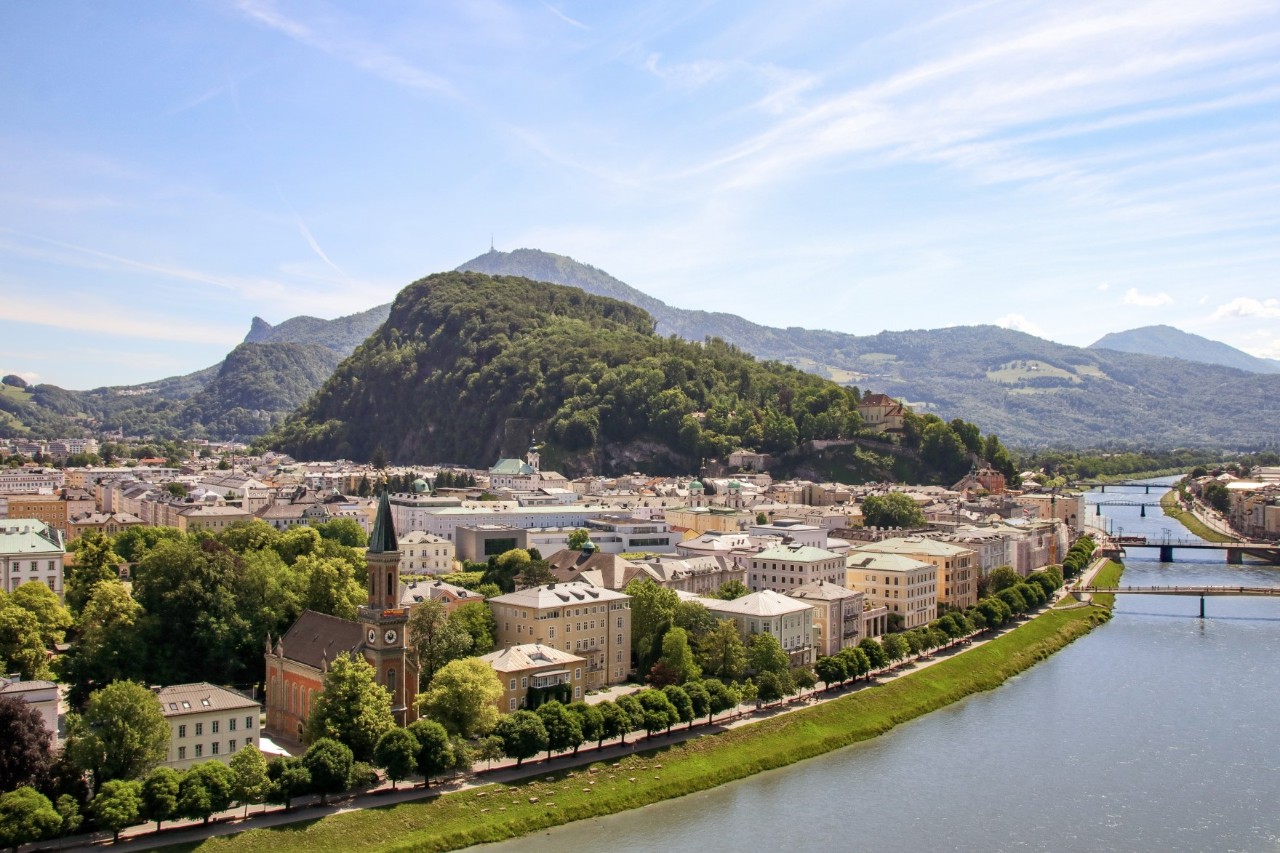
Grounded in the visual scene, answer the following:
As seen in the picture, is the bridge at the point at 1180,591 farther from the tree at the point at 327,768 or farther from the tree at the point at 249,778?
the tree at the point at 249,778

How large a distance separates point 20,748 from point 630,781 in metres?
16.0

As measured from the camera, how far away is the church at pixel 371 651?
3475cm

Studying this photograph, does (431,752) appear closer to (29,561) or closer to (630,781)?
(630,781)

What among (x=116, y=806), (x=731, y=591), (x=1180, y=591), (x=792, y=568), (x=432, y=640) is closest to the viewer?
(x=116, y=806)

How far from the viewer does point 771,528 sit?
71.0 m

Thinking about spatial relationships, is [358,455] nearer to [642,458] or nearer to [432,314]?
[432,314]

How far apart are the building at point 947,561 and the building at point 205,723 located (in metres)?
38.1

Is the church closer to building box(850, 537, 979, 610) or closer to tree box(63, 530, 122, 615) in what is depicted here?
tree box(63, 530, 122, 615)

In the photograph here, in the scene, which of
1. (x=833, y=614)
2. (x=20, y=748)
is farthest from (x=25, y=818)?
(x=833, y=614)

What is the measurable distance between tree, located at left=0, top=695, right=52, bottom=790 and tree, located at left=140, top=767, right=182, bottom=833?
101 inches

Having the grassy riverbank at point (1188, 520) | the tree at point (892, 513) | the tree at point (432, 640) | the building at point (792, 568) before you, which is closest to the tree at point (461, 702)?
the tree at point (432, 640)

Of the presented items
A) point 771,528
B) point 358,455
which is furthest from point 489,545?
point 358,455

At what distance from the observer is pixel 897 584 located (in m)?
57.4

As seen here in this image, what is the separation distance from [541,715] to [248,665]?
483 inches
